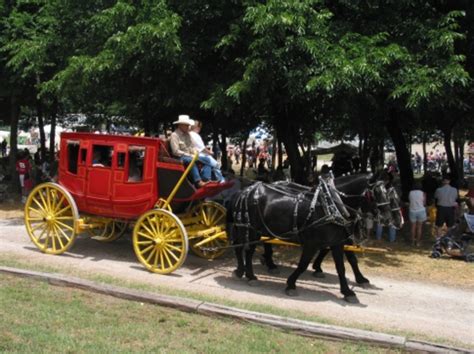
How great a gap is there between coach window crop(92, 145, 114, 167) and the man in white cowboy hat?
125cm

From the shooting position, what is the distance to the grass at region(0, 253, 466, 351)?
686 cm

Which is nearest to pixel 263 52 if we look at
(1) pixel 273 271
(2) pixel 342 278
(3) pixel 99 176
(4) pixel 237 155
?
(3) pixel 99 176

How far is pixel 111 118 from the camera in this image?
98.5ft

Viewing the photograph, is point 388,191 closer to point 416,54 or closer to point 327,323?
point 327,323

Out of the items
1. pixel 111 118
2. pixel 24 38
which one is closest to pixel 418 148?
pixel 111 118

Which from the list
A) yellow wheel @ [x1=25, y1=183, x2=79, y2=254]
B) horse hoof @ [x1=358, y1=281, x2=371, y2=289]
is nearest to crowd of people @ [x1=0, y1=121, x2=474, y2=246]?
horse hoof @ [x1=358, y1=281, x2=371, y2=289]

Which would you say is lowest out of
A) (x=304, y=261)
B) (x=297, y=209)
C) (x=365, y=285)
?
(x=365, y=285)

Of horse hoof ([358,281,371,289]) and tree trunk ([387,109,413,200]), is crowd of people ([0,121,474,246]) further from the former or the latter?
horse hoof ([358,281,371,289])

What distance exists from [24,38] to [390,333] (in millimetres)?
12109

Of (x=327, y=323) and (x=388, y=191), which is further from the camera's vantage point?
(x=388, y=191)

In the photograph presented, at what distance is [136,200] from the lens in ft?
31.9

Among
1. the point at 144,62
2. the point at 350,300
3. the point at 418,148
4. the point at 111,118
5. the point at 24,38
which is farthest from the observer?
the point at 418,148

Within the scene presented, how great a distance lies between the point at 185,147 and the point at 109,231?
9.04ft

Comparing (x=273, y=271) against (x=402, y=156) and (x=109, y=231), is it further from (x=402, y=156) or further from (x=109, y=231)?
(x=402, y=156)
